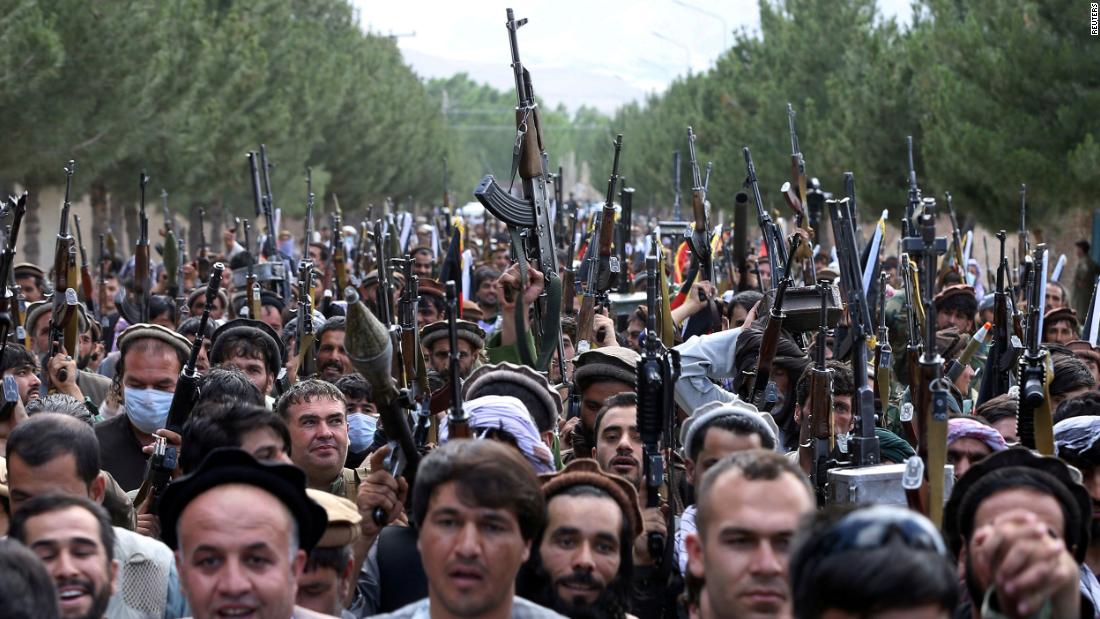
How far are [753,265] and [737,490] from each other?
10.2 metres

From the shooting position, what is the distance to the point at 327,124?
178 ft

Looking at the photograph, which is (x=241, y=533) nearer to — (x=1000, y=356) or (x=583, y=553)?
(x=583, y=553)

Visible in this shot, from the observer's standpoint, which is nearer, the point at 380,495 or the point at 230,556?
the point at 230,556

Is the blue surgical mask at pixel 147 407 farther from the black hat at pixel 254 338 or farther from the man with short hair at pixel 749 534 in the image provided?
the man with short hair at pixel 749 534

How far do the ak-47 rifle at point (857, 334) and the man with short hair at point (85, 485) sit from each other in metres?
2.36

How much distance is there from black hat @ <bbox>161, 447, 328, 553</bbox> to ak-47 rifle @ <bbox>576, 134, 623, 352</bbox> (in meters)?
4.34

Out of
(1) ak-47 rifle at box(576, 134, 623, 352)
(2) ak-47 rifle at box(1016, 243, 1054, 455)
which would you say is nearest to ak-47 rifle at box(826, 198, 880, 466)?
(2) ak-47 rifle at box(1016, 243, 1054, 455)

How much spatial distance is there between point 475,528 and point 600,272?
20.5ft

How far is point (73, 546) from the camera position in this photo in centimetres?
466

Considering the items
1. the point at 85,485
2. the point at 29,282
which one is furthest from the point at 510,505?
the point at 29,282

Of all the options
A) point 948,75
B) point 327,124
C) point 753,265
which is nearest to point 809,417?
point 753,265

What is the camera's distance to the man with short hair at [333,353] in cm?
1002

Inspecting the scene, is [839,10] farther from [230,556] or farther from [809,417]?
[230,556]

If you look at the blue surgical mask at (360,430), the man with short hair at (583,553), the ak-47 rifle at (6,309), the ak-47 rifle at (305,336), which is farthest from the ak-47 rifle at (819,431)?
the ak-47 rifle at (305,336)
